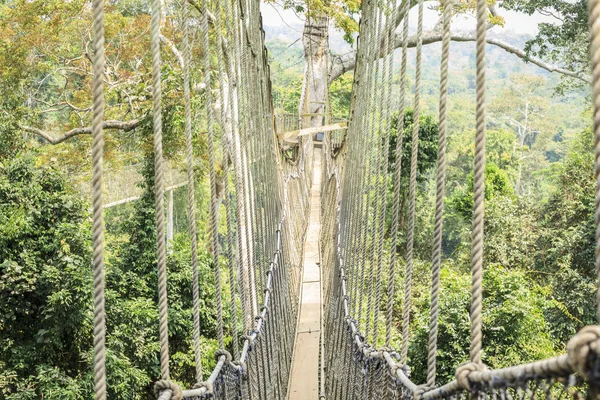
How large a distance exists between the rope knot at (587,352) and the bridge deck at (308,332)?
2438mm

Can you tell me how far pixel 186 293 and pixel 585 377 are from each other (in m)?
4.96

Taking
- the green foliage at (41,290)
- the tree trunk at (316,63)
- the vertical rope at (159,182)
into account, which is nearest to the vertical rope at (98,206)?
the vertical rope at (159,182)

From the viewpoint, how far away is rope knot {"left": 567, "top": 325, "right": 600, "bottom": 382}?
0.50 meters

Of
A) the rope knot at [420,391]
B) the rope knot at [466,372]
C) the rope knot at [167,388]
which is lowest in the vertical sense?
the rope knot at [420,391]

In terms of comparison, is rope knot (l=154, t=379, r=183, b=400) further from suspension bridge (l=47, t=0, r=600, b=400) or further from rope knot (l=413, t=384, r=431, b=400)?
rope knot (l=413, t=384, r=431, b=400)

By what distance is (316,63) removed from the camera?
269 inches

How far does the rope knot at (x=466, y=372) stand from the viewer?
2.58 ft

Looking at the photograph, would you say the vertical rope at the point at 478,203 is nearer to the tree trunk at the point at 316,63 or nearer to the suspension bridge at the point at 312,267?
the suspension bridge at the point at 312,267

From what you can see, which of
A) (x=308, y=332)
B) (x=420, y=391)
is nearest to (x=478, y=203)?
(x=420, y=391)

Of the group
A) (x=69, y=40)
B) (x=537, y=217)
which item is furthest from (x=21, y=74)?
(x=537, y=217)

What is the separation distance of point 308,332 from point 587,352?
3251 mm

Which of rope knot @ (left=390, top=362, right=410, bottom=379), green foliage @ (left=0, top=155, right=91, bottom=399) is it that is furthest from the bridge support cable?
green foliage @ (left=0, top=155, right=91, bottom=399)

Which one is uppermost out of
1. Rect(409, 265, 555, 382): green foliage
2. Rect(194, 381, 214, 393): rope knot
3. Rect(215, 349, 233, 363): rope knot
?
Rect(194, 381, 214, 393): rope knot

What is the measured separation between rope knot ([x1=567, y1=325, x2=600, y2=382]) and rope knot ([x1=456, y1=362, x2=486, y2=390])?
284 mm
